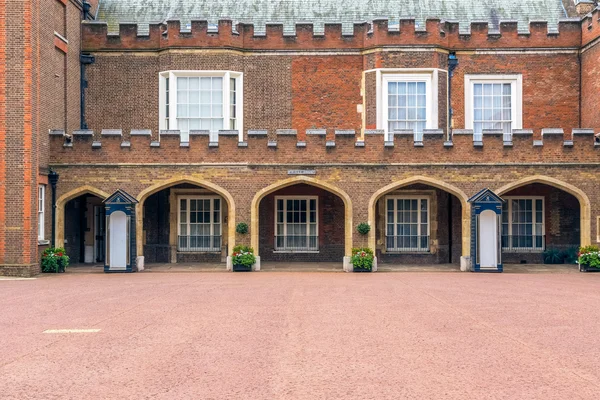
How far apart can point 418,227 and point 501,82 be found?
566cm

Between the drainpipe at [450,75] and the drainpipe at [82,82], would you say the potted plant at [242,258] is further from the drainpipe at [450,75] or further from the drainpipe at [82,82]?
the drainpipe at [450,75]

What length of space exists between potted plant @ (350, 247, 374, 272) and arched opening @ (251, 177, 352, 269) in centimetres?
294

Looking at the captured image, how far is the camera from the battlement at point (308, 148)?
19.7 meters

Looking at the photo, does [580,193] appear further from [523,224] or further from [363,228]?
[363,228]

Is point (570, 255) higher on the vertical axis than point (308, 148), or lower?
lower

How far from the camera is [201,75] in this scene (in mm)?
21938

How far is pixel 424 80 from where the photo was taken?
21953 millimetres

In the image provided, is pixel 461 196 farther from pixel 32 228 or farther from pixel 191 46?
pixel 32 228

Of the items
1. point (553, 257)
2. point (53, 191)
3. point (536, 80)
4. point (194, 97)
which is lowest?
point (553, 257)

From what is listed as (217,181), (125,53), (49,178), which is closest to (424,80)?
(217,181)

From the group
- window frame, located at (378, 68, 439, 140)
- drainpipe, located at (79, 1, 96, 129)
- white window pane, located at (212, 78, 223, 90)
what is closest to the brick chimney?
window frame, located at (378, 68, 439, 140)

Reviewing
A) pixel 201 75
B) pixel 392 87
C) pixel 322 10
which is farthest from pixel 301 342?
pixel 322 10

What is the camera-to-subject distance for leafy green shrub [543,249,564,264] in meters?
22.0

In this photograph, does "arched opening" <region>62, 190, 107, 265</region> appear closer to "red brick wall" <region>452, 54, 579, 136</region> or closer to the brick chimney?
"red brick wall" <region>452, 54, 579, 136</region>
